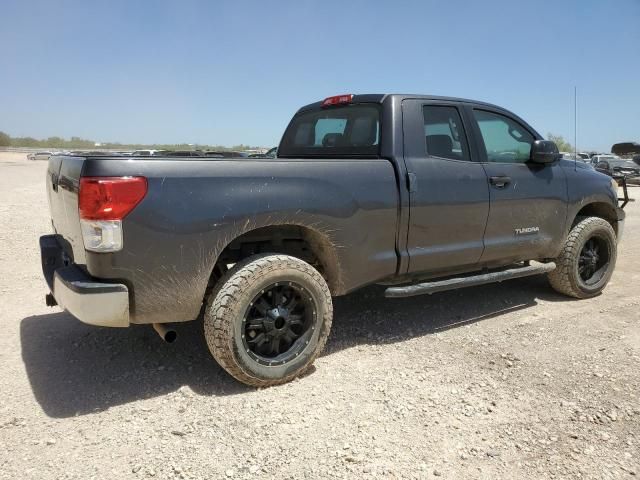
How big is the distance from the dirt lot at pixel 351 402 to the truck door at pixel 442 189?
70 cm

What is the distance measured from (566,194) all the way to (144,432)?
13.6 feet

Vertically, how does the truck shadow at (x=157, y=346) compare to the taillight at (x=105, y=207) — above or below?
below

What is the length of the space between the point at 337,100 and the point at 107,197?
2434 millimetres

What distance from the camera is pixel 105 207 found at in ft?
8.84

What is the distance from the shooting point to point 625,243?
8344 millimetres

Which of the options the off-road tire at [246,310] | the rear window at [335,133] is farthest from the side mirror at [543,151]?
the off-road tire at [246,310]

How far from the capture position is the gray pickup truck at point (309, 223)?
2.79 metres

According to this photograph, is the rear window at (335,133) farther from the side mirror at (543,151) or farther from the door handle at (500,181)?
the side mirror at (543,151)

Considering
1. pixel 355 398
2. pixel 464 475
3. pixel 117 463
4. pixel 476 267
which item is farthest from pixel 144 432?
pixel 476 267

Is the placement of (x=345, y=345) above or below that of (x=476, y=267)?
below

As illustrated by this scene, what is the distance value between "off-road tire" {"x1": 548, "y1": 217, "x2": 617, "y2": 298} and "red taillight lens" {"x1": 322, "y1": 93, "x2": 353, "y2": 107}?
2570 mm

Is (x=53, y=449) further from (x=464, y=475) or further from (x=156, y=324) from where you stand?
(x=464, y=475)

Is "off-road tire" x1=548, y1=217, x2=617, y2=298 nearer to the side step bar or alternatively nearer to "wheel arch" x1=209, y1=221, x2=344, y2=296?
the side step bar

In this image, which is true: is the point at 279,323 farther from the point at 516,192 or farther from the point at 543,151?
the point at 543,151
